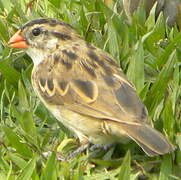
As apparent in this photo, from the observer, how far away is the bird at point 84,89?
532 centimetres

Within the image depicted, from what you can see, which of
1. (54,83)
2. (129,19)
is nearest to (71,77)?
(54,83)

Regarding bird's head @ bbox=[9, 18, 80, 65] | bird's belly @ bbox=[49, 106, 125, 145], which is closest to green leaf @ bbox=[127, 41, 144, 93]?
bird's head @ bbox=[9, 18, 80, 65]

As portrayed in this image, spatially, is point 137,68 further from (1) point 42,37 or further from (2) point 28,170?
(2) point 28,170

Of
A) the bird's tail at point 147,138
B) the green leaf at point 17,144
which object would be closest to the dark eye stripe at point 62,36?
the green leaf at point 17,144

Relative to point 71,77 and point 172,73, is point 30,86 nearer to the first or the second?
point 71,77

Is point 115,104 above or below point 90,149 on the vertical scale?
above

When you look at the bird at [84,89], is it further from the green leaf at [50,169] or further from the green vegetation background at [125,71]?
the green leaf at [50,169]

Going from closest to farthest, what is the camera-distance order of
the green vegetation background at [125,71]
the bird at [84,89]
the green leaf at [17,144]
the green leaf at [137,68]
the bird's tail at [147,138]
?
1. the bird's tail at [147,138]
2. the bird at [84,89]
3. the green vegetation background at [125,71]
4. the green leaf at [17,144]
5. the green leaf at [137,68]

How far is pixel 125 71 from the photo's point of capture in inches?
253

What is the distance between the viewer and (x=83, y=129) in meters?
5.59

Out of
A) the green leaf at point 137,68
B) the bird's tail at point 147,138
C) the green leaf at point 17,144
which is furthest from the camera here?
the green leaf at point 137,68

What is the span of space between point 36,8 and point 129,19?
93 cm

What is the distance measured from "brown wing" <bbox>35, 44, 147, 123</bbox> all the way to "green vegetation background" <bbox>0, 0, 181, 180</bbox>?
27cm

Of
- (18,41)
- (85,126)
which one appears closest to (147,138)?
(85,126)
